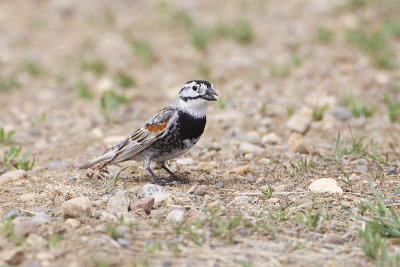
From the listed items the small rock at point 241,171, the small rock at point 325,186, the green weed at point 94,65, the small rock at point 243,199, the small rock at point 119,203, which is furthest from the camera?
the green weed at point 94,65

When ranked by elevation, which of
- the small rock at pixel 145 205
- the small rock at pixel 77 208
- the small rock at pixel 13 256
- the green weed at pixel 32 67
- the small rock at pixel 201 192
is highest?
the green weed at pixel 32 67

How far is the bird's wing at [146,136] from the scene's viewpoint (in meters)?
5.66

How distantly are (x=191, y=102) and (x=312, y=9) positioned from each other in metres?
6.60

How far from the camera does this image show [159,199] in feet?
15.8

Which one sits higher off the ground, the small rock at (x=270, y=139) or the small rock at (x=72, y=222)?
the small rock at (x=270, y=139)

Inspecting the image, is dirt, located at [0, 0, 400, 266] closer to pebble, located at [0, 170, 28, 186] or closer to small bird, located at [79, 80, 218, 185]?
pebble, located at [0, 170, 28, 186]

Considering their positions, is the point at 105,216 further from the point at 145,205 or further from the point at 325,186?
the point at 325,186

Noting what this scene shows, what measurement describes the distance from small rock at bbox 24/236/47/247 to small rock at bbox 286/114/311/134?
4.28m

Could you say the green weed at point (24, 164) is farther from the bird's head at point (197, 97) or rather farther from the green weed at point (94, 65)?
the green weed at point (94, 65)

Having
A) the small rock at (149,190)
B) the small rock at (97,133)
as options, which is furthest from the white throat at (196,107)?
the small rock at (97,133)

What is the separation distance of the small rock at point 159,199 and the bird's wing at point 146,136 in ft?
2.97

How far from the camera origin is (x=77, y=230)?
4176mm

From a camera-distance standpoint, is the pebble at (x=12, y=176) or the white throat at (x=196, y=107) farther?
the pebble at (x=12, y=176)

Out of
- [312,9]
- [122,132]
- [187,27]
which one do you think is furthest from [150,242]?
[312,9]
